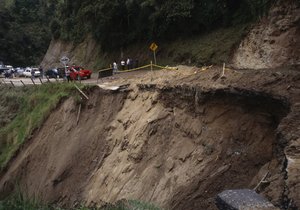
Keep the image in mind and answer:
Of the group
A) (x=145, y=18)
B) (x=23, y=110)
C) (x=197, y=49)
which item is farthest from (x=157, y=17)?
(x=23, y=110)

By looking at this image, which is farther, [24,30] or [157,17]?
[24,30]

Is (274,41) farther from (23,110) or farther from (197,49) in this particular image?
(23,110)

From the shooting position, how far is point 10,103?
119 ft

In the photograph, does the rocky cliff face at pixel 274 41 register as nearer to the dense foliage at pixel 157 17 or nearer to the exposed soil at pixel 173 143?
the dense foliage at pixel 157 17

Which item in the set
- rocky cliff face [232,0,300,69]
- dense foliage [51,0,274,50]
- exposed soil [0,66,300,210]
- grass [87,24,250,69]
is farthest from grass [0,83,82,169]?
rocky cliff face [232,0,300,69]

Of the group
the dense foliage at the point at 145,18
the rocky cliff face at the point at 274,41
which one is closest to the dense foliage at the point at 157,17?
the dense foliage at the point at 145,18

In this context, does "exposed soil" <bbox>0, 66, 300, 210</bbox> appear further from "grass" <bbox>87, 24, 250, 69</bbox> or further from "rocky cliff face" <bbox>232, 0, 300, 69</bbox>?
"grass" <bbox>87, 24, 250, 69</bbox>

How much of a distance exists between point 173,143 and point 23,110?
1751 cm

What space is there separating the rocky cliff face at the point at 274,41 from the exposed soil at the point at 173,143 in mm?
2296

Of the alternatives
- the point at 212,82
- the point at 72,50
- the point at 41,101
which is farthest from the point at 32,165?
the point at 72,50

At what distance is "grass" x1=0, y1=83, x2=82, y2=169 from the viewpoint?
1195 inches

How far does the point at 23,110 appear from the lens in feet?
113

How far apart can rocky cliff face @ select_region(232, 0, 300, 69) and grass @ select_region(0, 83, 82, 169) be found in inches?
454

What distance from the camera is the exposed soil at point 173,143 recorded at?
16156mm
